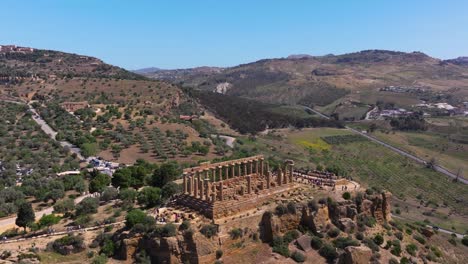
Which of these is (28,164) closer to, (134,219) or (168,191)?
(168,191)

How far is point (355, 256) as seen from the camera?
37000 millimetres

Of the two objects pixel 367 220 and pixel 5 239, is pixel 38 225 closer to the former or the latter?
pixel 5 239

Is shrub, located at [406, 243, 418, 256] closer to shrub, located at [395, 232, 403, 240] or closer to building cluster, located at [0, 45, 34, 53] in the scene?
shrub, located at [395, 232, 403, 240]

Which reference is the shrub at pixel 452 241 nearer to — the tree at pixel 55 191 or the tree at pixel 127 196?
the tree at pixel 127 196

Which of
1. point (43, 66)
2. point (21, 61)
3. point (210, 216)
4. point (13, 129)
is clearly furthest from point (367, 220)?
point (21, 61)

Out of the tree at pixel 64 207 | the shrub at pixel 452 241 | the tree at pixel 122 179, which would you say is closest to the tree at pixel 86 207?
the tree at pixel 64 207

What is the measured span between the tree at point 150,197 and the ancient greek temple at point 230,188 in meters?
2.42

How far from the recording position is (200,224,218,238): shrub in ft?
117

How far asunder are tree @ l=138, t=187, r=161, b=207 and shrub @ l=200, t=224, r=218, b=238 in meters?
9.57

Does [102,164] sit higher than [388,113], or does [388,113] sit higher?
[102,164]

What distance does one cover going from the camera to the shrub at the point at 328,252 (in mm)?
38469

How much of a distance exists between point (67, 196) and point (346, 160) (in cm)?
6422

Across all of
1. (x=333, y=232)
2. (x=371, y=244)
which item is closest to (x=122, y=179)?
(x=333, y=232)

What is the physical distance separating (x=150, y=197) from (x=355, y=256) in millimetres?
20745
